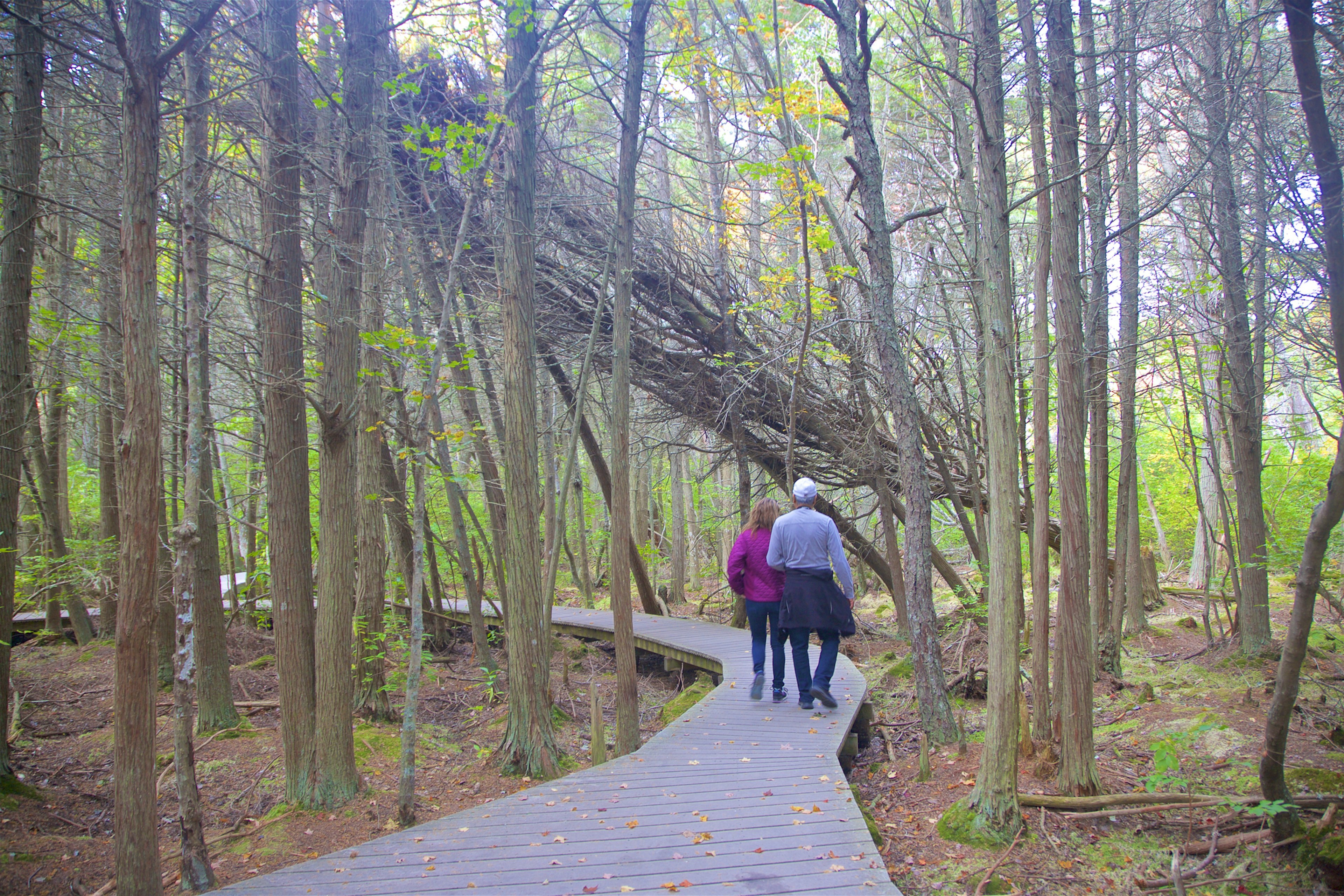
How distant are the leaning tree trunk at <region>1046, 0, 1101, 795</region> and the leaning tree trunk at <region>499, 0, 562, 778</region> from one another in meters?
3.64

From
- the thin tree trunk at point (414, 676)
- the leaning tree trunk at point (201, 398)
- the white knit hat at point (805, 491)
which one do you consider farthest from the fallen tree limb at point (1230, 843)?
the leaning tree trunk at point (201, 398)

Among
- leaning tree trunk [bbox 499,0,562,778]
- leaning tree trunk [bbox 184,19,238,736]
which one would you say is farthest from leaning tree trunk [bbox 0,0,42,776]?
leaning tree trunk [bbox 499,0,562,778]

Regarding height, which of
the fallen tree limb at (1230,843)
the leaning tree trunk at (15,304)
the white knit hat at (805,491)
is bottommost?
the fallen tree limb at (1230,843)

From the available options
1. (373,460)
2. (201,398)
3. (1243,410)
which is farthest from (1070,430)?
(373,460)

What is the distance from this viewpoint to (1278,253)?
688cm

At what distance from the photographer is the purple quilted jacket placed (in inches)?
273

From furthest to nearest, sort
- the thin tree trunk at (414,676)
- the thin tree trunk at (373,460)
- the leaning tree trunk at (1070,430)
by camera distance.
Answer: the thin tree trunk at (373,460)
the thin tree trunk at (414,676)
the leaning tree trunk at (1070,430)

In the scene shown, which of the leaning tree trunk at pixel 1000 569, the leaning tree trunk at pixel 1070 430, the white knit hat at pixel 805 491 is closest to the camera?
the leaning tree trunk at pixel 1000 569

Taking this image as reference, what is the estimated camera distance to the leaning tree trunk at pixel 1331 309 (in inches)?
144

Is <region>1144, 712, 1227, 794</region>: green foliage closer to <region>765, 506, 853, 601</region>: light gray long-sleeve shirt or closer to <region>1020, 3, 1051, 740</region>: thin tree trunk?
<region>1020, 3, 1051, 740</region>: thin tree trunk

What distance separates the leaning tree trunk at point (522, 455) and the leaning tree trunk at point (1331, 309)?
4.77m

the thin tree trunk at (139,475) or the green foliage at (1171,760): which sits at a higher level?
the thin tree trunk at (139,475)

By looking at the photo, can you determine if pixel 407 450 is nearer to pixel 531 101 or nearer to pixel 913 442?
pixel 531 101

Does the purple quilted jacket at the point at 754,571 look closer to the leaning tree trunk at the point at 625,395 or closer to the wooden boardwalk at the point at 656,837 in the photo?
the leaning tree trunk at the point at 625,395
